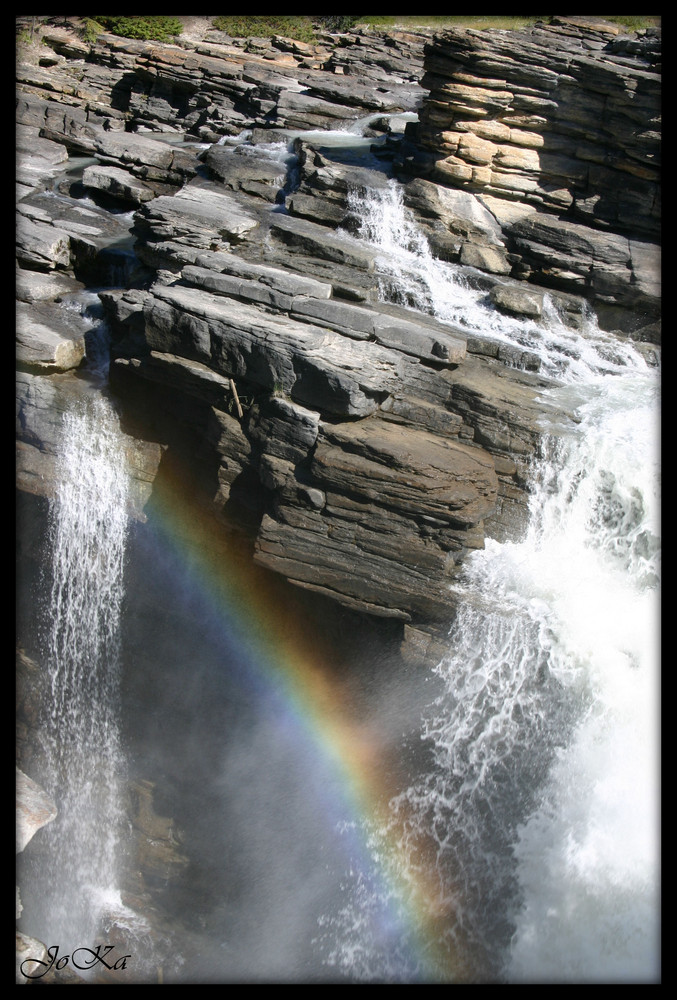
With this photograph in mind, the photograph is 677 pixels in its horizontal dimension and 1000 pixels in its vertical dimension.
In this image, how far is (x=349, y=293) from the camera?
10.8 meters

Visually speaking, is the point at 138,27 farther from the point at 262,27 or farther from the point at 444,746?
the point at 444,746

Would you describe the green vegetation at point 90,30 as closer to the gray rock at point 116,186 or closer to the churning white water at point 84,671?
the gray rock at point 116,186

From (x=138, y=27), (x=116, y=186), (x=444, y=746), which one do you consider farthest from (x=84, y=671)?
(x=138, y=27)

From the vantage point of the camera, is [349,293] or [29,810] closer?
[29,810]

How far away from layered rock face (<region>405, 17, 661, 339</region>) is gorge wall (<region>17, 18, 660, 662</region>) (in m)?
0.04

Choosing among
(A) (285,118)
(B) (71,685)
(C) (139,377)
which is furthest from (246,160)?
(B) (71,685)

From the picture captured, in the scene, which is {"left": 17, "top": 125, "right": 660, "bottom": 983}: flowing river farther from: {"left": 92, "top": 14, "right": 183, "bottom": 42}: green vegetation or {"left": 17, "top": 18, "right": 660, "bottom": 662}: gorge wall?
{"left": 92, "top": 14, "right": 183, "bottom": 42}: green vegetation

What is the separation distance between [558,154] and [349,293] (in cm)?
568

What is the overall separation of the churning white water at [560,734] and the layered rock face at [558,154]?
13.0 ft

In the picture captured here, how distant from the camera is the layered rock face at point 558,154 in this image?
12.1m

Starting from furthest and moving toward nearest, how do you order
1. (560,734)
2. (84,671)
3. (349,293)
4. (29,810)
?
(349,293)
(84,671)
(29,810)
(560,734)

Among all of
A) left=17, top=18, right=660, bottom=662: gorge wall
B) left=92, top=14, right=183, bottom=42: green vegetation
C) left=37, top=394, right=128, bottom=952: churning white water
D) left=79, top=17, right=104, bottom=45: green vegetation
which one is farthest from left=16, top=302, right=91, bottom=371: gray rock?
left=92, top=14, right=183, bottom=42: green vegetation

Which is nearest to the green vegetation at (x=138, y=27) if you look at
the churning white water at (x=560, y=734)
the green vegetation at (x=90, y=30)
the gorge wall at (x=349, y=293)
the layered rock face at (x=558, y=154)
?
the green vegetation at (x=90, y=30)

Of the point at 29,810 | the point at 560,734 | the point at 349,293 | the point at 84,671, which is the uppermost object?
the point at 349,293
